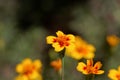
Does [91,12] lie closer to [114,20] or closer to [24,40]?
[114,20]

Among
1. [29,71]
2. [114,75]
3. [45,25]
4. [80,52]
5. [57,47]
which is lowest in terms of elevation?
[114,75]

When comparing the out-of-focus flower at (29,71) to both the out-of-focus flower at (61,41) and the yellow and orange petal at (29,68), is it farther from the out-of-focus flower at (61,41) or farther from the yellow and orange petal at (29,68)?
the out-of-focus flower at (61,41)

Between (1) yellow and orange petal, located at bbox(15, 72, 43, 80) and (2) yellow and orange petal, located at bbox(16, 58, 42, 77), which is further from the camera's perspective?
(2) yellow and orange petal, located at bbox(16, 58, 42, 77)

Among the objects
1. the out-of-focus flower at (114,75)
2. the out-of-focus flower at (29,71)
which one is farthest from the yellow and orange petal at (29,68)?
the out-of-focus flower at (114,75)

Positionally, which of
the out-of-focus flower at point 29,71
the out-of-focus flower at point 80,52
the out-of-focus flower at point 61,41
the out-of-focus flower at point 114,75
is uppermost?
the out-of-focus flower at point 80,52

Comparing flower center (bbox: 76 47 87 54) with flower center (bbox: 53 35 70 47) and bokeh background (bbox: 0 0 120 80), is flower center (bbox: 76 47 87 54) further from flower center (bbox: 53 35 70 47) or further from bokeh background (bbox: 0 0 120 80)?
bokeh background (bbox: 0 0 120 80)

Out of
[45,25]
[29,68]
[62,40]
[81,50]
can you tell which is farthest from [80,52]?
[45,25]

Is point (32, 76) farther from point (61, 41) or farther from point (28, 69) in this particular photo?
Result: point (61, 41)

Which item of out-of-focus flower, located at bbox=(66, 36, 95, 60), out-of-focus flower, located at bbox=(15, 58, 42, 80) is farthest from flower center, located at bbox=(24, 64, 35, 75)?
out-of-focus flower, located at bbox=(66, 36, 95, 60)

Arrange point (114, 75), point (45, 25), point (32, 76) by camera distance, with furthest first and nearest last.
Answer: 1. point (45, 25)
2. point (32, 76)
3. point (114, 75)
